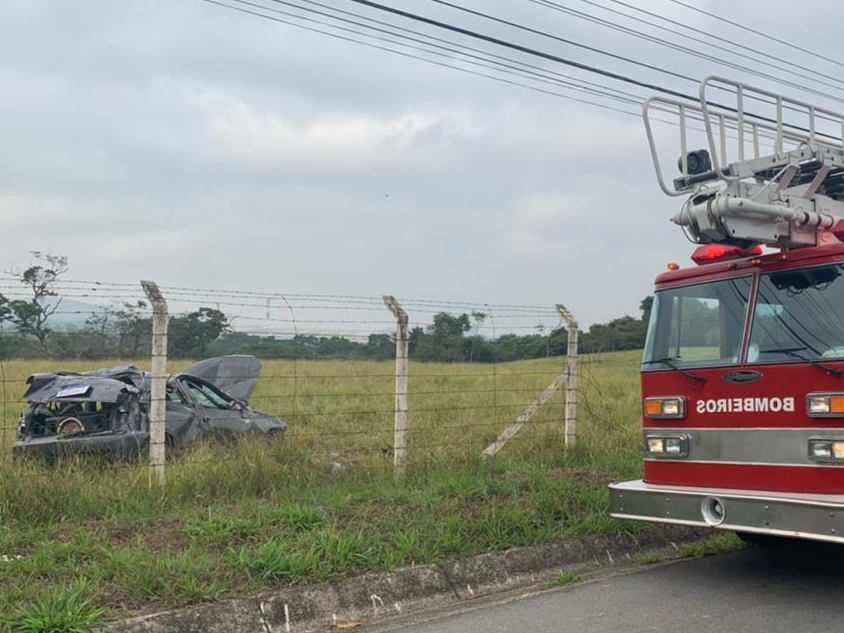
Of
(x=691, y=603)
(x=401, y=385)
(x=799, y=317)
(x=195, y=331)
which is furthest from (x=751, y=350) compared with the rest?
(x=195, y=331)

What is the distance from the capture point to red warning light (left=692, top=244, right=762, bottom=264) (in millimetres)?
6379

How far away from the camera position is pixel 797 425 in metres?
5.66

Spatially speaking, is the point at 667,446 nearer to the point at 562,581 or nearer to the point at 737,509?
the point at 737,509

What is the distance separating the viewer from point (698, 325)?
6594mm

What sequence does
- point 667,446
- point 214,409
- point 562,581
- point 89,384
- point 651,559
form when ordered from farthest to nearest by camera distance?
point 214,409
point 89,384
point 651,559
point 667,446
point 562,581

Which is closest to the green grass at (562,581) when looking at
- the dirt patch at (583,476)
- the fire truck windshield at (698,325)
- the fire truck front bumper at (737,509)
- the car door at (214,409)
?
the fire truck front bumper at (737,509)

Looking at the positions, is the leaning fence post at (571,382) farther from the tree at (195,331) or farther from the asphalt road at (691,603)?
the tree at (195,331)

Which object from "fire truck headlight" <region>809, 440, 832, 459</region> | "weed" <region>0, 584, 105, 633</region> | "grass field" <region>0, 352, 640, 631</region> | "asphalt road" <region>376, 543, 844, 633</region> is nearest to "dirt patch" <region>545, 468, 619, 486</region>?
"grass field" <region>0, 352, 640, 631</region>

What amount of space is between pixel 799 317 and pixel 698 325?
2.81ft

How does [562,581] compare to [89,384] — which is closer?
[562,581]

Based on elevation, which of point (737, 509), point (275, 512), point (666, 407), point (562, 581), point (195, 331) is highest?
point (195, 331)

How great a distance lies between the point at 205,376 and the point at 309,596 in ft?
23.0

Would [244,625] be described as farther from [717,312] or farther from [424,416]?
[424,416]

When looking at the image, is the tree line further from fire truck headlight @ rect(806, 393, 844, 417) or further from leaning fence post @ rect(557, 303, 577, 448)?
fire truck headlight @ rect(806, 393, 844, 417)
